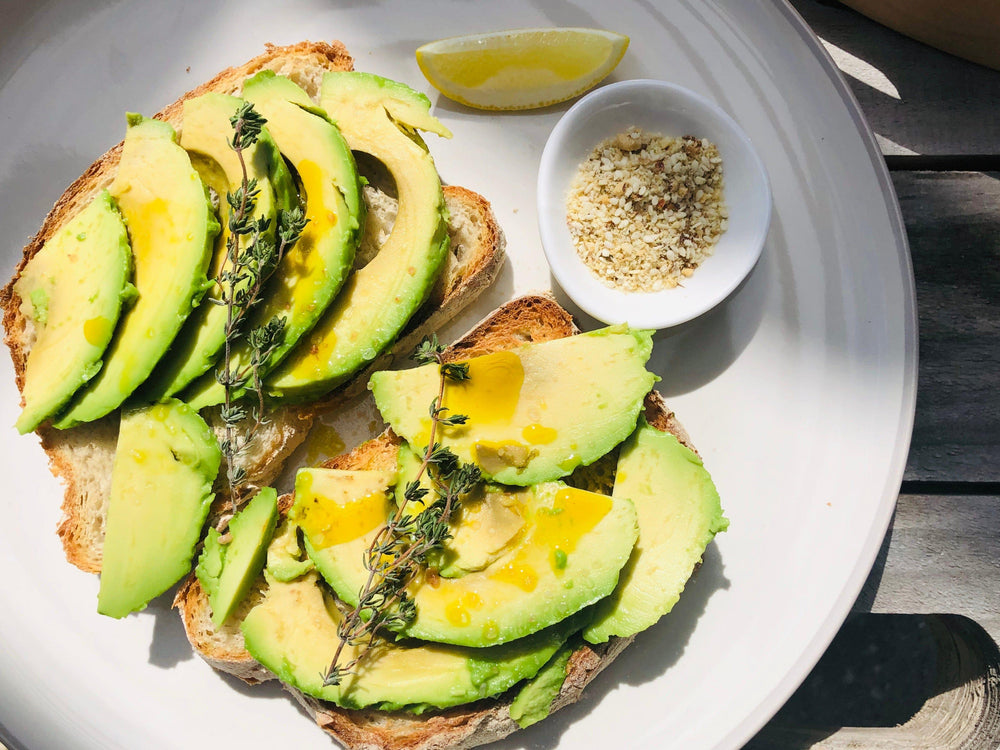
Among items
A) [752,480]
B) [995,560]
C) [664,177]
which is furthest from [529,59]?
[995,560]

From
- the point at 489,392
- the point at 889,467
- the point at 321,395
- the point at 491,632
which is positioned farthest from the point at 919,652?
the point at 321,395

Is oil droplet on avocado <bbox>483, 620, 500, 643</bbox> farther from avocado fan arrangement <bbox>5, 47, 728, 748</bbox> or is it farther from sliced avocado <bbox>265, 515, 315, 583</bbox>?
sliced avocado <bbox>265, 515, 315, 583</bbox>

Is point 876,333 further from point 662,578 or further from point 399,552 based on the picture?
point 399,552

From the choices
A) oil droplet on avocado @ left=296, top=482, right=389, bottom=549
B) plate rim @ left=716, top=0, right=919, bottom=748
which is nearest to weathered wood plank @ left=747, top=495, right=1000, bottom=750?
plate rim @ left=716, top=0, right=919, bottom=748

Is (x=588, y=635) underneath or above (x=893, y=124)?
underneath

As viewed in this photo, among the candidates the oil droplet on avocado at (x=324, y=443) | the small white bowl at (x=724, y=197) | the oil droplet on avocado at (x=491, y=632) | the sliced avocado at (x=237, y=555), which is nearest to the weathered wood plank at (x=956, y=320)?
the small white bowl at (x=724, y=197)

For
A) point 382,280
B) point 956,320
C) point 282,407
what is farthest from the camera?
point 956,320

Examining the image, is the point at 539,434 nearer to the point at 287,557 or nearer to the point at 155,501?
the point at 287,557
